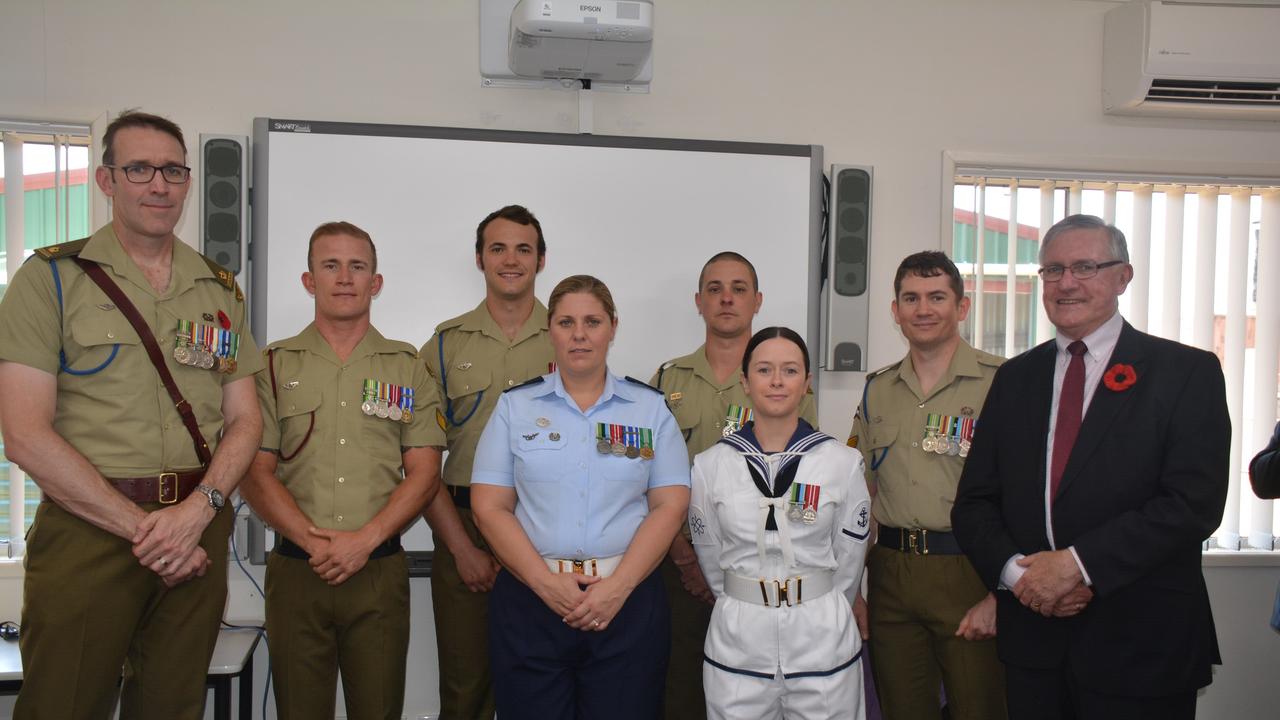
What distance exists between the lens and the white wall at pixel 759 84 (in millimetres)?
3213

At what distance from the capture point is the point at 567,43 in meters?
3.15

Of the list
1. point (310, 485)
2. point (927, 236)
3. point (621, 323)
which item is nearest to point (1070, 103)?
point (927, 236)

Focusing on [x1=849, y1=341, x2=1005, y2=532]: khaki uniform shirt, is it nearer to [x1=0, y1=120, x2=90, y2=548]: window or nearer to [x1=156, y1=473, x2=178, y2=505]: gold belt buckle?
[x1=156, y1=473, x2=178, y2=505]: gold belt buckle

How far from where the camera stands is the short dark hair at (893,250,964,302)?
2.53 metres

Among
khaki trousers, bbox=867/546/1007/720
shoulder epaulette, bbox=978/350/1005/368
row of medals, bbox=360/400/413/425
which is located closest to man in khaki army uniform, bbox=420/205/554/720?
row of medals, bbox=360/400/413/425

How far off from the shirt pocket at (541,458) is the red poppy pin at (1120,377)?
131cm

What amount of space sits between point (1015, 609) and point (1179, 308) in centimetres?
240

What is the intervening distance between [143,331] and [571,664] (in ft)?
4.27

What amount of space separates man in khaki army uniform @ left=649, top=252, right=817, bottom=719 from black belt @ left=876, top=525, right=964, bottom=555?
45 cm

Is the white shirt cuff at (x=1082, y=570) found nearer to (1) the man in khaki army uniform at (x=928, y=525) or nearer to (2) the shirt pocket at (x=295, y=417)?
(1) the man in khaki army uniform at (x=928, y=525)

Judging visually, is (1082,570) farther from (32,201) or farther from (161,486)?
(32,201)

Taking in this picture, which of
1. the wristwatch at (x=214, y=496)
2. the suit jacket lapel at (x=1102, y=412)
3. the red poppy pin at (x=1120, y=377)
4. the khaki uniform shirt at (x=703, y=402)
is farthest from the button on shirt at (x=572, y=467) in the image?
the red poppy pin at (x=1120, y=377)

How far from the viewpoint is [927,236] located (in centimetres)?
368

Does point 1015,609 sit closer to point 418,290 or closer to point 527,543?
point 527,543
